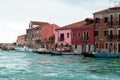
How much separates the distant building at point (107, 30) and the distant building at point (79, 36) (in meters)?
1.58

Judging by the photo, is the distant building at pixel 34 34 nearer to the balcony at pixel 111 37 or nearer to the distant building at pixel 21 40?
the distant building at pixel 21 40

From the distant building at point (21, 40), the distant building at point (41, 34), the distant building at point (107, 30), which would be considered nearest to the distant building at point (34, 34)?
the distant building at point (41, 34)

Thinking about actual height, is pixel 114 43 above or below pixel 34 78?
above

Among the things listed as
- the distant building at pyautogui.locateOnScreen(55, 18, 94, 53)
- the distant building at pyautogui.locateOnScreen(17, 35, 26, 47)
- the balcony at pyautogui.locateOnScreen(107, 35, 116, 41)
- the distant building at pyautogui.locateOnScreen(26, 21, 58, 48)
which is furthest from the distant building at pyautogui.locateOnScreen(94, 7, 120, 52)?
the distant building at pyautogui.locateOnScreen(17, 35, 26, 47)

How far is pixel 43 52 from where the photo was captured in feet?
174

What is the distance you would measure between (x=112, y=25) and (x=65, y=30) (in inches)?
513

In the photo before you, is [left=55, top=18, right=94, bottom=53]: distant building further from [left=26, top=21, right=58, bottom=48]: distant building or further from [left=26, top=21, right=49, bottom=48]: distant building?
[left=26, top=21, right=49, bottom=48]: distant building

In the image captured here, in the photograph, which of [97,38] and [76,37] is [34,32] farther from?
[97,38]

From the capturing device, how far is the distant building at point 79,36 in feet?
162

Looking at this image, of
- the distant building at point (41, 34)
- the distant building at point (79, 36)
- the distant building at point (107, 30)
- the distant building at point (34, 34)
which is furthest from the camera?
the distant building at point (34, 34)

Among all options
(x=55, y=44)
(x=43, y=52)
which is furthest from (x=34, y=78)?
(x=55, y=44)

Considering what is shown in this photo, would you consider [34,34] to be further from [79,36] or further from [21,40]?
[79,36]

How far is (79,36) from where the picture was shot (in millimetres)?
52062

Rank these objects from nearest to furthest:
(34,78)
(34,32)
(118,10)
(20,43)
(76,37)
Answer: (34,78) → (118,10) → (76,37) → (34,32) → (20,43)
